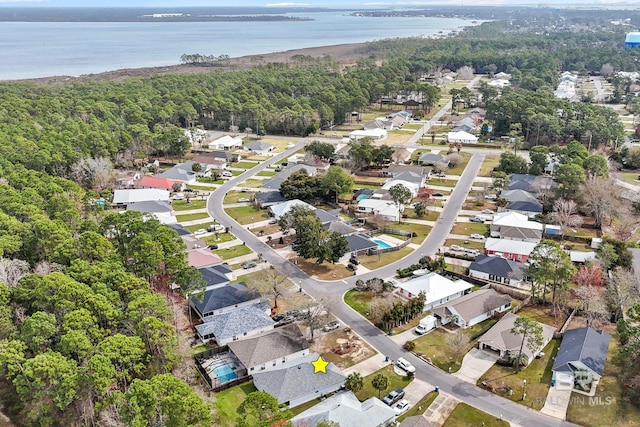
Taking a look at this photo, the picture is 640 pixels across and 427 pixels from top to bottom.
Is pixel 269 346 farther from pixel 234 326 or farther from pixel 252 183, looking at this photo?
pixel 252 183

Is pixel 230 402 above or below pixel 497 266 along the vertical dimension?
below

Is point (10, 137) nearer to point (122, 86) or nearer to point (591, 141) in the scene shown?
point (122, 86)

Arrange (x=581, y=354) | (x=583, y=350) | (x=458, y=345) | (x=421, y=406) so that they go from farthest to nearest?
(x=458, y=345) < (x=583, y=350) < (x=581, y=354) < (x=421, y=406)

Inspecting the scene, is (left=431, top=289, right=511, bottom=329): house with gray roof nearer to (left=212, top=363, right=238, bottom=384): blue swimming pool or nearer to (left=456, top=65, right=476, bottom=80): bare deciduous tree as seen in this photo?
(left=212, top=363, right=238, bottom=384): blue swimming pool

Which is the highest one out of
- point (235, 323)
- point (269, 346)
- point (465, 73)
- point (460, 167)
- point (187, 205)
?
point (465, 73)

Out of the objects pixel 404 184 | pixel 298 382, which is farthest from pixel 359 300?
pixel 404 184

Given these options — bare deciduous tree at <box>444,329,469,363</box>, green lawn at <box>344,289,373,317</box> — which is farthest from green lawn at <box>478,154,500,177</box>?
bare deciduous tree at <box>444,329,469,363</box>

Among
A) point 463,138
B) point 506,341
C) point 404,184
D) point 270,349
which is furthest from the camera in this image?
point 463,138

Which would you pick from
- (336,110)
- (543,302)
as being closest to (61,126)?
(336,110)
